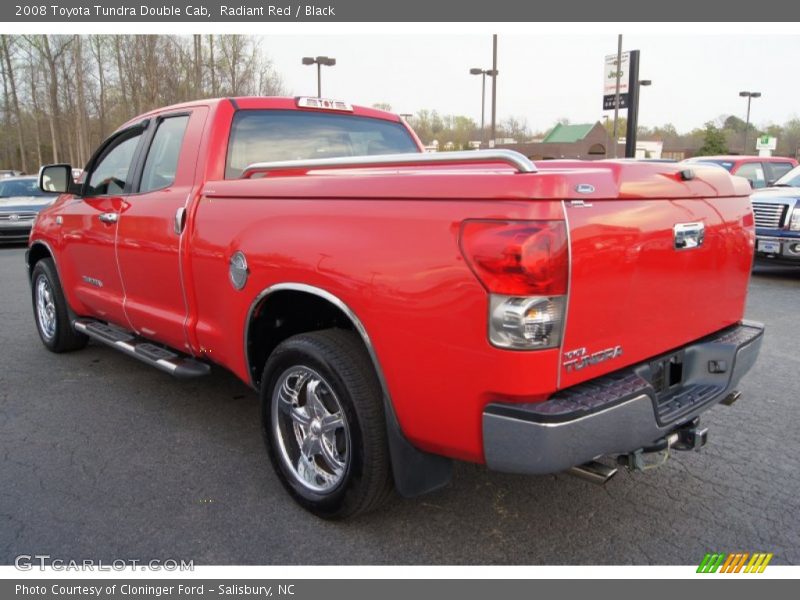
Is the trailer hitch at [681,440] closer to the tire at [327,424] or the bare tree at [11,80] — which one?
the tire at [327,424]

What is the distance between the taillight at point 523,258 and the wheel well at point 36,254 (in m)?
4.80

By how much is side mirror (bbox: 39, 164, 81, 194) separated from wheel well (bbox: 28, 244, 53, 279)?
0.63 m

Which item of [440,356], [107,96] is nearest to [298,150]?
[440,356]

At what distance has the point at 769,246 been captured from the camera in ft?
30.3

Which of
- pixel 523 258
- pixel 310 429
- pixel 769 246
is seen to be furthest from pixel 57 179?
pixel 769 246

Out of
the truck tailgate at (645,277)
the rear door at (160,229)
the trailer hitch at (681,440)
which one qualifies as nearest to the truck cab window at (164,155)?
the rear door at (160,229)

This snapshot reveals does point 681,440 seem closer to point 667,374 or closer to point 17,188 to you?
point 667,374

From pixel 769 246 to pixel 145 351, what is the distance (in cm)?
866

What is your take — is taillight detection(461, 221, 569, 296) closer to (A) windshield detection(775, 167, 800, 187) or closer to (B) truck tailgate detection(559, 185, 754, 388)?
(B) truck tailgate detection(559, 185, 754, 388)

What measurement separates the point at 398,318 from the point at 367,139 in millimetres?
2445

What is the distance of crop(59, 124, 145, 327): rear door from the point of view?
445cm

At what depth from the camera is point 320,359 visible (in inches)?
107

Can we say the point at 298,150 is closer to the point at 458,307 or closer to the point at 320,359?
the point at 320,359

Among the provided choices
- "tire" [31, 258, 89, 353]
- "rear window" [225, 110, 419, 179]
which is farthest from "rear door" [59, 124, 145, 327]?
"rear window" [225, 110, 419, 179]
